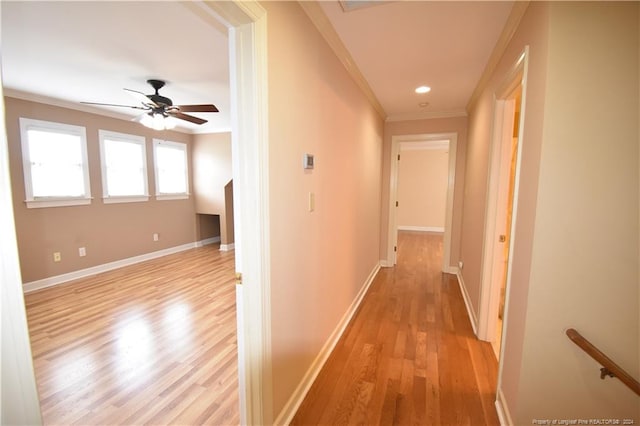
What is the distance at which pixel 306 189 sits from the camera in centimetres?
181

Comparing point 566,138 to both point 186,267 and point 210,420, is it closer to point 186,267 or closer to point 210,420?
point 210,420

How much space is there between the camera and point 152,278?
415cm

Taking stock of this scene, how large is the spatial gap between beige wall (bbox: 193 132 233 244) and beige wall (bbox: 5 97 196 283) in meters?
0.38

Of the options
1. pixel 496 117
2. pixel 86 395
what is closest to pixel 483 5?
pixel 496 117

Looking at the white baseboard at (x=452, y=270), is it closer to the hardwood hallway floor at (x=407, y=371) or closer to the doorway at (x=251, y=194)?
the hardwood hallway floor at (x=407, y=371)

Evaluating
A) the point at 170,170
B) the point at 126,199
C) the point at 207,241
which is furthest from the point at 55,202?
the point at 207,241

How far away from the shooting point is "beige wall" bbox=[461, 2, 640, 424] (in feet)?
4.00

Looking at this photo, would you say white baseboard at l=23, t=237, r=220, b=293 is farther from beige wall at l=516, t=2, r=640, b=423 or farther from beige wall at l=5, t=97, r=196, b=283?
beige wall at l=516, t=2, r=640, b=423

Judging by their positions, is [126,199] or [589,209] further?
[126,199]

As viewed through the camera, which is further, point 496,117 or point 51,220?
point 51,220

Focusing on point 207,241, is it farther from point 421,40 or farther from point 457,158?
point 421,40

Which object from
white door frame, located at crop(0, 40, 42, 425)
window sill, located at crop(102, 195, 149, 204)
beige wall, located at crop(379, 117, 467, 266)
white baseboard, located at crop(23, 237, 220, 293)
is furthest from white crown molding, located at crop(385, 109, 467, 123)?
white baseboard, located at crop(23, 237, 220, 293)

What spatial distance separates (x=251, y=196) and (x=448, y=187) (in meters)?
3.87

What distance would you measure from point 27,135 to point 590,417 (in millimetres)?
5660
